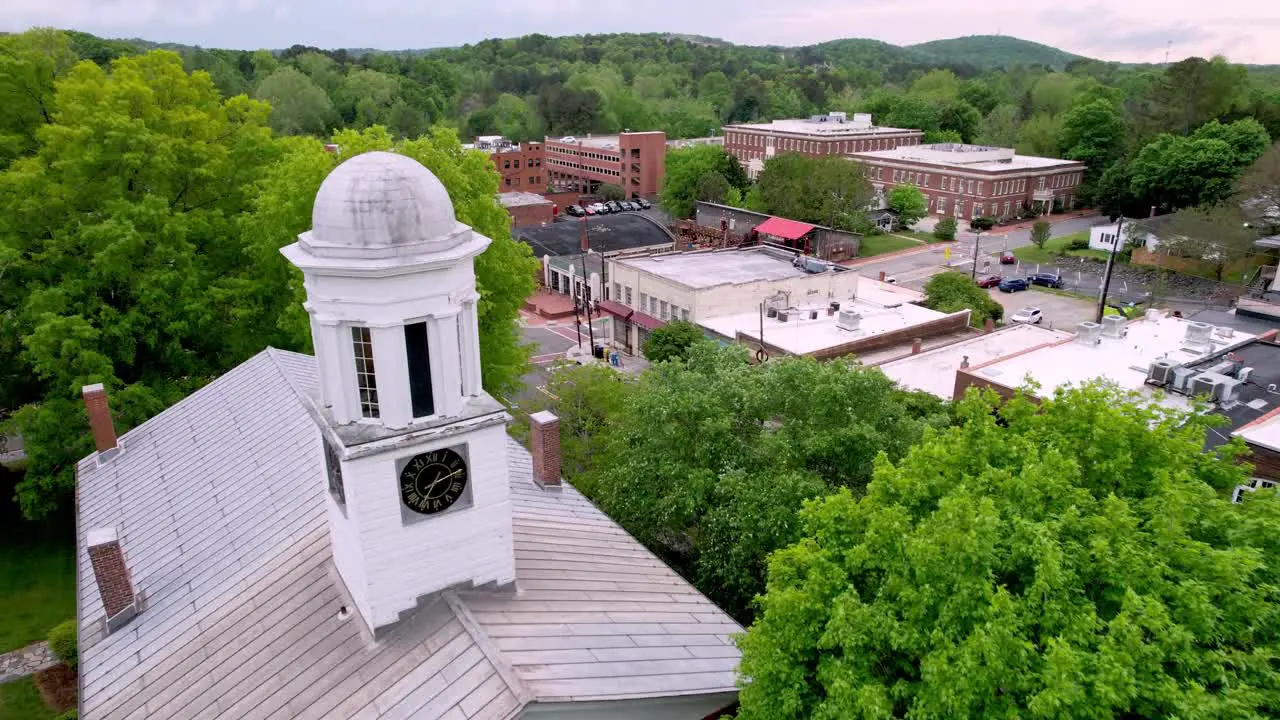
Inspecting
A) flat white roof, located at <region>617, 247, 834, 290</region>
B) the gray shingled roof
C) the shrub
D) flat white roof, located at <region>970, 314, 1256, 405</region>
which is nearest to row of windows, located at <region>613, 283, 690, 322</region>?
flat white roof, located at <region>617, 247, 834, 290</region>

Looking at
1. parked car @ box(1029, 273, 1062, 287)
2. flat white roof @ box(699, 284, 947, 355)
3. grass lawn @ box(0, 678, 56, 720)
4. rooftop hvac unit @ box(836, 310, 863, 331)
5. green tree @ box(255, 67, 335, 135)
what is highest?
green tree @ box(255, 67, 335, 135)

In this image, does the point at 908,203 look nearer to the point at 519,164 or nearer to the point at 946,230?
the point at 946,230

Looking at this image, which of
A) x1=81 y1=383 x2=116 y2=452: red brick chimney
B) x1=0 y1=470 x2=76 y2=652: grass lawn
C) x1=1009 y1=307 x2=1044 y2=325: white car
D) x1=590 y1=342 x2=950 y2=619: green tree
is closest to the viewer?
x1=590 y1=342 x2=950 y2=619: green tree

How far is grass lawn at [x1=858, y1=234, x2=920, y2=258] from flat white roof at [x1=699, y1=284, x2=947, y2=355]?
30067 millimetres

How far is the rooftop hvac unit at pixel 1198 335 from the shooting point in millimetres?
33688

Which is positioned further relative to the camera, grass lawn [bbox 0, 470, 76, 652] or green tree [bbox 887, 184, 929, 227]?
green tree [bbox 887, 184, 929, 227]

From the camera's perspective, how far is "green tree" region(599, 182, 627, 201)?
3828 inches

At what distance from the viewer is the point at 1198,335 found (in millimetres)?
33781

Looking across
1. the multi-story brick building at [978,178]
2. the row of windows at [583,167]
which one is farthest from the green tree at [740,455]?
the row of windows at [583,167]

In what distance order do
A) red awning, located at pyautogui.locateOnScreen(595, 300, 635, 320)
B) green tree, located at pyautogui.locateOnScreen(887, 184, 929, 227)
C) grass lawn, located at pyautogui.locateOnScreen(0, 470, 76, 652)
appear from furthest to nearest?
green tree, located at pyautogui.locateOnScreen(887, 184, 929, 227)
red awning, located at pyautogui.locateOnScreen(595, 300, 635, 320)
grass lawn, located at pyautogui.locateOnScreen(0, 470, 76, 652)

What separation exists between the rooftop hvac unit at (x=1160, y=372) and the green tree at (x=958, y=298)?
53.0 feet

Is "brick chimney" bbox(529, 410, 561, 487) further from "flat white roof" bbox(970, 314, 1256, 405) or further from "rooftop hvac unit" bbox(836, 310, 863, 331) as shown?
"rooftop hvac unit" bbox(836, 310, 863, 331)

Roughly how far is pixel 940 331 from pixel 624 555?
31839 millimetres

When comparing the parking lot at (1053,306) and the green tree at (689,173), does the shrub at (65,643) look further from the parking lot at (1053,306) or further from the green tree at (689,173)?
the green tree at (689,173)
